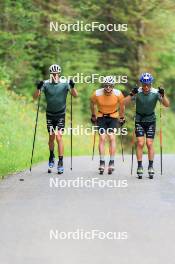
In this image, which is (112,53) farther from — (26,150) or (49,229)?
(49,229)

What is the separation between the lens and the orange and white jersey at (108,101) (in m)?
16.4

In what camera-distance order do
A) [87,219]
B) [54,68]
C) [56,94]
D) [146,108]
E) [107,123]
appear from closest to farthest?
[87,219], [54,68], [146,108], [56,94], [107,123]

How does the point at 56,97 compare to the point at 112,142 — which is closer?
the point at 56,97

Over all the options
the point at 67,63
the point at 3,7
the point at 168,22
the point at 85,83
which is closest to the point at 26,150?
the point at 3,7

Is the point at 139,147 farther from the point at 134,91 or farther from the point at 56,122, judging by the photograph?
the point at 56,122

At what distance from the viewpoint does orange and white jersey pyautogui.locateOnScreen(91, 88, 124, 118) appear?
16359 millimetres

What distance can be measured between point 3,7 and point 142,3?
387 inches

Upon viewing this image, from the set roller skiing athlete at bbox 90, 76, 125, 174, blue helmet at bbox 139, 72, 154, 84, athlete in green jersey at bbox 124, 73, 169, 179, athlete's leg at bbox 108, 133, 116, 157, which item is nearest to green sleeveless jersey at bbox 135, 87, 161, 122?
athlete in green jersey at bbox 124, 73, 169, 179

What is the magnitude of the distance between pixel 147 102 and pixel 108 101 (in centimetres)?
110

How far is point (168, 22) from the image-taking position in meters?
38.7

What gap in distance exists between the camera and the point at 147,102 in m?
15.6

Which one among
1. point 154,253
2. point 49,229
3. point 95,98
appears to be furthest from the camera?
point 95,98

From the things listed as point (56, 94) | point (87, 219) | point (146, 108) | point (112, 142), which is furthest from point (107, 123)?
point (87, 219)

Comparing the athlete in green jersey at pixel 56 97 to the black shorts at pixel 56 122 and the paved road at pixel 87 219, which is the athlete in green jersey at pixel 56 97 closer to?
the black shorts at pixel 56 122
